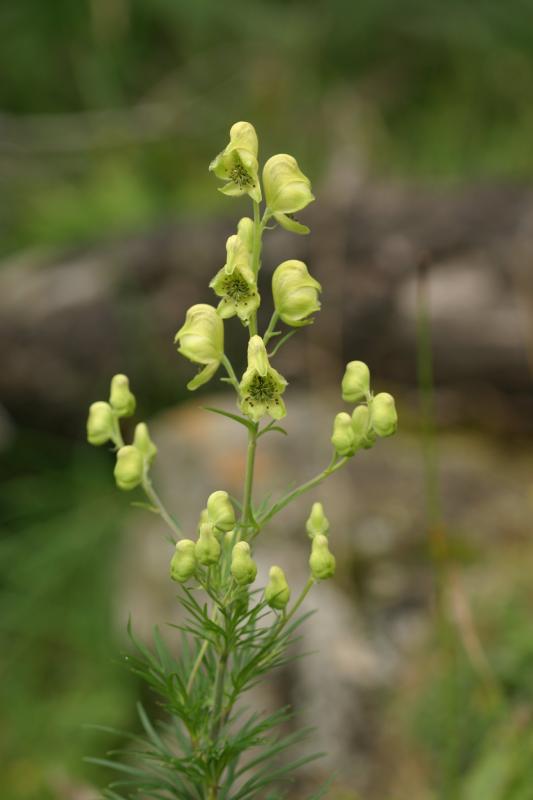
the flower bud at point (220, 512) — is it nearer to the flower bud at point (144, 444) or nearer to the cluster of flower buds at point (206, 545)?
the cluster of flower buds at point (206, 545)

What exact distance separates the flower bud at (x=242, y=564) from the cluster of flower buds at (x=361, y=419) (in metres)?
0.19

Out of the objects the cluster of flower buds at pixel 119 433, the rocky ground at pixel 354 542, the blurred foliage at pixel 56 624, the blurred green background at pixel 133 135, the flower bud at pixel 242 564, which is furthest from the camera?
the blurred green background at pixel 133 135

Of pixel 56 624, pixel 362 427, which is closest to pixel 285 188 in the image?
pixel 362 427

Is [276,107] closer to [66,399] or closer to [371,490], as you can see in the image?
[66,399]

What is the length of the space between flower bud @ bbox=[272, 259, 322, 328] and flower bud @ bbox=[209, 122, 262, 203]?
0.32ft

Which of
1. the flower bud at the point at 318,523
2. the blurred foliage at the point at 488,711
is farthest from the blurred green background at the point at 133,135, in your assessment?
the flower bud at the point at 318,523

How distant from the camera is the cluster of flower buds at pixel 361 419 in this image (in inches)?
46.5

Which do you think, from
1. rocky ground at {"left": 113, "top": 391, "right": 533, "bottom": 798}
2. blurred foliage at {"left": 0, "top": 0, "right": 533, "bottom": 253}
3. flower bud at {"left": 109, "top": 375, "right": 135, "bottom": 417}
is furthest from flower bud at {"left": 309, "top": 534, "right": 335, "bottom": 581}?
blurred foliage at {"left": 0, "top": 0, "right": 533, "bottom": 253}

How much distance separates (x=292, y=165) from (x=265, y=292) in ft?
9.66

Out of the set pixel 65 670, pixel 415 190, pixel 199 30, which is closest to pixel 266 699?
pixel 65 670

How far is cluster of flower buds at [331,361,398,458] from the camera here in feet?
3.87

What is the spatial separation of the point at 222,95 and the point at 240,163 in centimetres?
526

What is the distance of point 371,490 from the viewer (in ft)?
11.2

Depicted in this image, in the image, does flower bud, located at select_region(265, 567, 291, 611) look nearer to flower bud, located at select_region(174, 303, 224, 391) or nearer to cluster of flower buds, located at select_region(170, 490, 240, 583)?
cluster of flower buds, located at select_region(170, 490, 240, 583)
